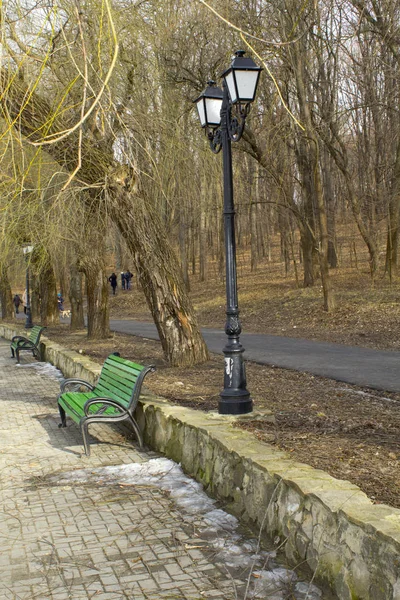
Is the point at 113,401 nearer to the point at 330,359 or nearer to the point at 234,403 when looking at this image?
the point at 234,403

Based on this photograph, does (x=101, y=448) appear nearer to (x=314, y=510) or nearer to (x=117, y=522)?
(x=117, y=522)

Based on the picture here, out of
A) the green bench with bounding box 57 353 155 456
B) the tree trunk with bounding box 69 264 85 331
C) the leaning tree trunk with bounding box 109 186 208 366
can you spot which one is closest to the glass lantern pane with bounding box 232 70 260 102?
the green bench with bounding box 57 353 155 456

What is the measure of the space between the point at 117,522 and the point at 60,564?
77 centimetres

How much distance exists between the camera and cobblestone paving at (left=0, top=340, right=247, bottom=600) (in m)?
3.63

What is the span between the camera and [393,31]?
17.8m

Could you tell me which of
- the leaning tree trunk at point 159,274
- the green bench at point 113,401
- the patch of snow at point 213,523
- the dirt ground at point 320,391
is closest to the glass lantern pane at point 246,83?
the green bench at point 113,401

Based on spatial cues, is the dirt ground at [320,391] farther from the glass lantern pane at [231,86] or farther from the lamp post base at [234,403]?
the glass lantern pane at [231,86]

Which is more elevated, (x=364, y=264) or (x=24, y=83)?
(x=24, y=83)

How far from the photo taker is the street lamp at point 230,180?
6.70m

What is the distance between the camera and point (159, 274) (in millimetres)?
11508

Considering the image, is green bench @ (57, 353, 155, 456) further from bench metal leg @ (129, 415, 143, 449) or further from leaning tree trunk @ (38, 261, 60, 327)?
leaning tree trunk @ (38, 261, 60, 327)

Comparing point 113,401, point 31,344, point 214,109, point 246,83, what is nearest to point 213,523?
point 113,401

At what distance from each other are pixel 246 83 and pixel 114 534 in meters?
4.62

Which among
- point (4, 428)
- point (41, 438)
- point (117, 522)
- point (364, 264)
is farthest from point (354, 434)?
point (364, 264)
